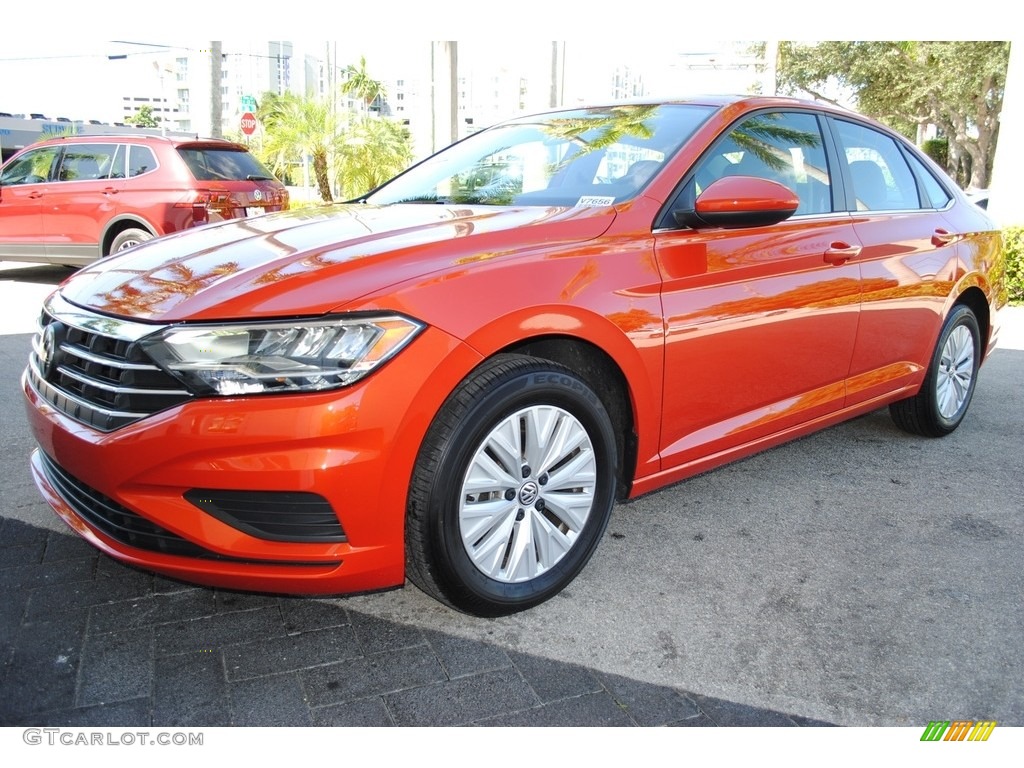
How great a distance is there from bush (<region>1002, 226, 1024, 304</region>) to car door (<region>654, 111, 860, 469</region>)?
7.49 m

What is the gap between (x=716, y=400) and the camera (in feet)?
10.4

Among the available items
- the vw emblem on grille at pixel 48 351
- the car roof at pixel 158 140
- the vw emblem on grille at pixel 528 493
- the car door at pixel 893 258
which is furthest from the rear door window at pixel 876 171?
the car roof at pixel 158 140

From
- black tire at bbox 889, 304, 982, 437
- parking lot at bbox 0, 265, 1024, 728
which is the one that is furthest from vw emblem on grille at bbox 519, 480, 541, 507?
black tire at bbox 889, 304, 982, 437

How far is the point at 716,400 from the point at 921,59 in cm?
2636

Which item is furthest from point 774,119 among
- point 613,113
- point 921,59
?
point 921,59

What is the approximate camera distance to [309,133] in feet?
55.3

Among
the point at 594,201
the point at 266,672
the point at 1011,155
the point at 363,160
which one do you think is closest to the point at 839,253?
the point at 594,201

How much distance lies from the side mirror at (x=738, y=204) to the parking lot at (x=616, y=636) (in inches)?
48.9

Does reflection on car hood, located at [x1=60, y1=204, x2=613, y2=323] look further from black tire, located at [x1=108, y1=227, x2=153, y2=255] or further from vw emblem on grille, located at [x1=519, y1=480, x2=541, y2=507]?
black tire, located at [x1=108, y1=227, x2=153, y2=255]

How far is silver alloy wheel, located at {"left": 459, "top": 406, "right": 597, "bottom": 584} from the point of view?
2.49 meters

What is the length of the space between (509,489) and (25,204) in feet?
31.2
